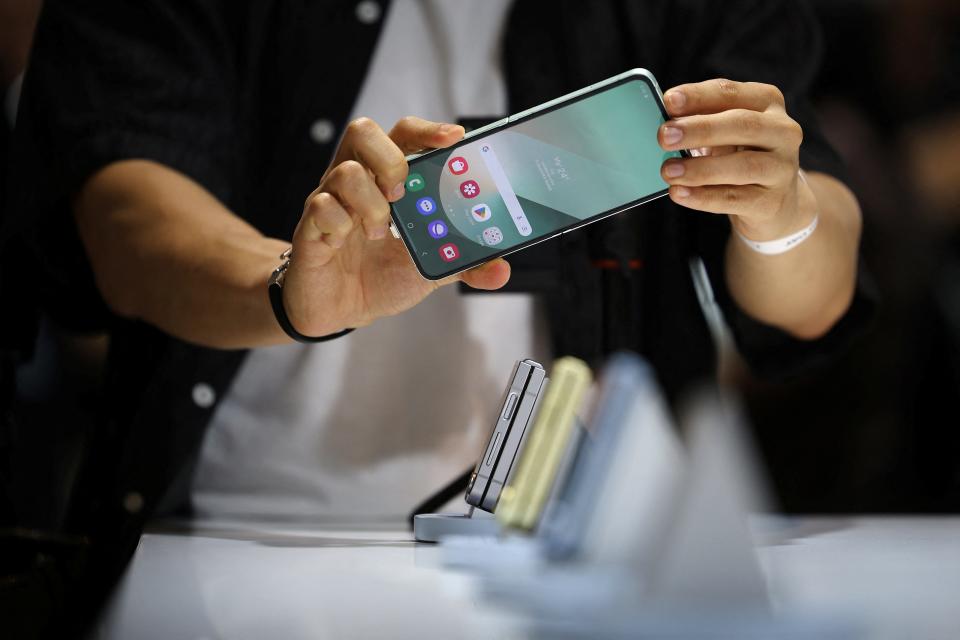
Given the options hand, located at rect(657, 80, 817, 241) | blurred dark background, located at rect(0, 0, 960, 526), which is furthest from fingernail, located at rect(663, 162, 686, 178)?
blurred dark background, located at rect(0, 0, 960, 526)

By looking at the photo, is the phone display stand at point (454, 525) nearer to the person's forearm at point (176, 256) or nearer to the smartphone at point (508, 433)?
the smartphone at point (508, 433)

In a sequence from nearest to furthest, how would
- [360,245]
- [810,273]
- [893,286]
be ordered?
[360,245] → [810,273] → [893,286]

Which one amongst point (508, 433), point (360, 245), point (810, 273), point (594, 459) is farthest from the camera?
point (810, 273)

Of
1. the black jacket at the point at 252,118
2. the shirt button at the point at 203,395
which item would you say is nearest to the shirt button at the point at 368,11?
the black jacket at the point at 252,118

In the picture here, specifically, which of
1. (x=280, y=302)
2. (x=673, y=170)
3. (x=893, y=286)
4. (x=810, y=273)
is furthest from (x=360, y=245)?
(x=893, y=286)

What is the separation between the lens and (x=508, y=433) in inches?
16.0

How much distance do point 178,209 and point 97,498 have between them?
0.20m

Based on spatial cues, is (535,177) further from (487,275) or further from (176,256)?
(176,256)

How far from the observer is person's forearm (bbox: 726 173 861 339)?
2.00 ft

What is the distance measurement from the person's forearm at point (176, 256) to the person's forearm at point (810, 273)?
0.27 meters

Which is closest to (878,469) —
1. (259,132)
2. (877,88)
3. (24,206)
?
(877,88)

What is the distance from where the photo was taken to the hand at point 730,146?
1.38ft

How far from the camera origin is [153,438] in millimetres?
672

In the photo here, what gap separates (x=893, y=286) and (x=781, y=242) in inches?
30.7
